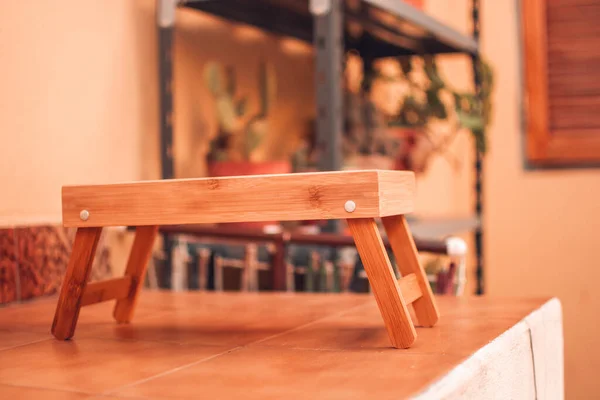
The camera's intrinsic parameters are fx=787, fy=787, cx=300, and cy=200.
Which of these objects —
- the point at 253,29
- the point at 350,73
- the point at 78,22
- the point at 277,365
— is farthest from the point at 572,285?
the point at 277,365

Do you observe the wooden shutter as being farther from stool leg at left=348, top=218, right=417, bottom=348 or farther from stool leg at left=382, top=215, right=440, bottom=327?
stool leg at left=348, top=218, right=417, bottom=348

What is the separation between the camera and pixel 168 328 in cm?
123

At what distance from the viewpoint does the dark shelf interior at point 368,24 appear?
1.97 meters

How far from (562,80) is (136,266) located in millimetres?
2576

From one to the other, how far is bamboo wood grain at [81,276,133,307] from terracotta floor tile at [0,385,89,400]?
0.30 meters

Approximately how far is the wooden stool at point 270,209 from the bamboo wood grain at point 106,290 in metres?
0.05

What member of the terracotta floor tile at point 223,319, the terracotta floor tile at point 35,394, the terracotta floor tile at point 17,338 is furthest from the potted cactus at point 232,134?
the terracotta floor tile at point 35,394

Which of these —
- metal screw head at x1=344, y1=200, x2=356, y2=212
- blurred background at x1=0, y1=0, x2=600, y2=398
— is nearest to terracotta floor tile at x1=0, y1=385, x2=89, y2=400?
metal screw head at x1=344, y1=200, x2=356, y2=212

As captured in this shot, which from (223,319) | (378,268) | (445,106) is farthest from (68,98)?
(445,106)

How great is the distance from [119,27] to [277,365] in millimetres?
1103

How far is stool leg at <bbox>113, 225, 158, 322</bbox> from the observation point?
49.2 inches

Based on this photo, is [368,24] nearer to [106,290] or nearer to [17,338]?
[106,290]

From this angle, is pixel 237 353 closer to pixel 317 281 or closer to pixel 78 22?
pixel 317 281

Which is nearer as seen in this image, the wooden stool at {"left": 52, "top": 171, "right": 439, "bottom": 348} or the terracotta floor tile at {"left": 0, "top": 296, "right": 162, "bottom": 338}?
the wooden stool at {"left": 52, "top": 171, "right": 439, "bottom": 348}
